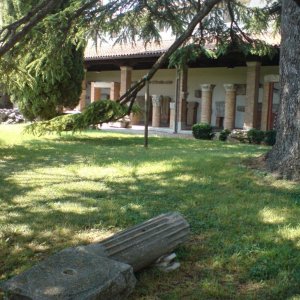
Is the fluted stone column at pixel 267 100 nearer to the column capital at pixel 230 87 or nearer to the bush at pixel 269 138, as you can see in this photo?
the column capital at pixel 230 87

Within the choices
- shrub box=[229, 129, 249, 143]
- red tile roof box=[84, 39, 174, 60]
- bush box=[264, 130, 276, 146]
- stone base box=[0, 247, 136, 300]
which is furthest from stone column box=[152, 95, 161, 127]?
stone base box=[0, 247, 136, 300]

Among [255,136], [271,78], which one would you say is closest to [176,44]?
[255,136]

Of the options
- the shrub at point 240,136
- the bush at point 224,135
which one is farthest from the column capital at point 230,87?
the bush at point 224,135

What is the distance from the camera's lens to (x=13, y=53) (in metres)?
8.16

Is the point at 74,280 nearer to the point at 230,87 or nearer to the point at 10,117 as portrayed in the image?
the point at 230,87

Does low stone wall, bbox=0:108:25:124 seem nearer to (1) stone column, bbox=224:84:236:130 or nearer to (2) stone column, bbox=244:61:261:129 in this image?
(1) stone column, bbox=224:84:236:130

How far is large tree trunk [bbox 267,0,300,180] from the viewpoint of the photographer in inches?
256

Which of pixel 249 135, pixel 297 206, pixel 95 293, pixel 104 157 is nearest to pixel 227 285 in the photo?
pixel 95 293

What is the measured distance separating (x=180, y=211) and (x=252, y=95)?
39.1 feet

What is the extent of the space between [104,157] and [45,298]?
640cm

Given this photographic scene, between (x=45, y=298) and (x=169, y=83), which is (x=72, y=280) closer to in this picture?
(x=45, y=298)

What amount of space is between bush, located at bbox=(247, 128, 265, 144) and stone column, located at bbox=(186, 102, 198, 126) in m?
6.02

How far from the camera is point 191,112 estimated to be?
20.7 metres

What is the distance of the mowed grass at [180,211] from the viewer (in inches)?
135
